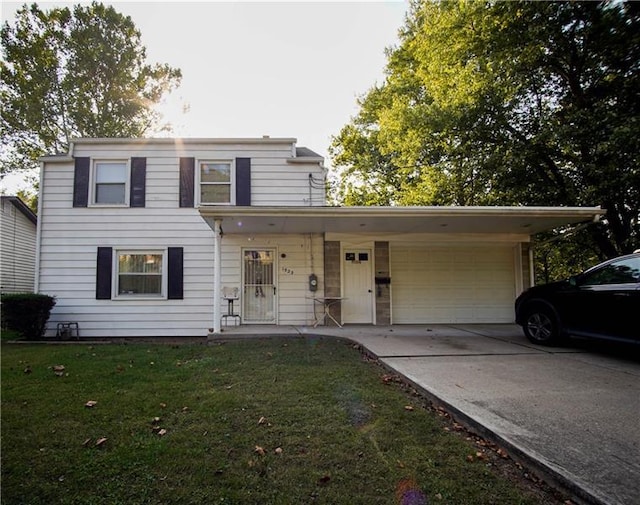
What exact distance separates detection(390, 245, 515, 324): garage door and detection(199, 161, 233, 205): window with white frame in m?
4.64

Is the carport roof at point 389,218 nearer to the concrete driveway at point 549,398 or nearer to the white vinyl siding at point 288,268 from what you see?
the white vinyl siding at point 288,268

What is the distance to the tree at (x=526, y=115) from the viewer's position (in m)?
8.90

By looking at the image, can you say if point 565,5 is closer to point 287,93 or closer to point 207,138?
point 287,93

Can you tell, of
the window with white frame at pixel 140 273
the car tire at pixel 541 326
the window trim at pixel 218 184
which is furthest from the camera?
the window trim at pixel 218 184

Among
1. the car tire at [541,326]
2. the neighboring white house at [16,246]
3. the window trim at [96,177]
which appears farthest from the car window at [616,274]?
the neighboring white house at [16,246]

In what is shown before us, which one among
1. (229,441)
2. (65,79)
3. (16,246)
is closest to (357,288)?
(229,441)

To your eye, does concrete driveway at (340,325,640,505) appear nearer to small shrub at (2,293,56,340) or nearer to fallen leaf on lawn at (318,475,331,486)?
fallen leaf on lawn at (318,475,331,486)

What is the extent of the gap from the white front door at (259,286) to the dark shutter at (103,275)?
134 inches

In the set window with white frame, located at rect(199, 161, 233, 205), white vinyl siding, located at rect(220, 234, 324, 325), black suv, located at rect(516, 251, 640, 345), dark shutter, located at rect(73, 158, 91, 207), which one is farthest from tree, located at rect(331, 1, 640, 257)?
dark shutter, located at rect(73, 158, 91, 207)

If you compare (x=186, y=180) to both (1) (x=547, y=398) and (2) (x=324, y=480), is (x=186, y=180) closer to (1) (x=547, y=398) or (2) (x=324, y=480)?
(2) (x=324, y=480)

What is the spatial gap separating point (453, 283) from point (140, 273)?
8229 millimetres

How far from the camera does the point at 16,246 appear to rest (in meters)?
13.1

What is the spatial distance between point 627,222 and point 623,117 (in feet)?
11.4

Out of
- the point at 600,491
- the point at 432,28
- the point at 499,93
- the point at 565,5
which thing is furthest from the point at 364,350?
the point at 432,28
